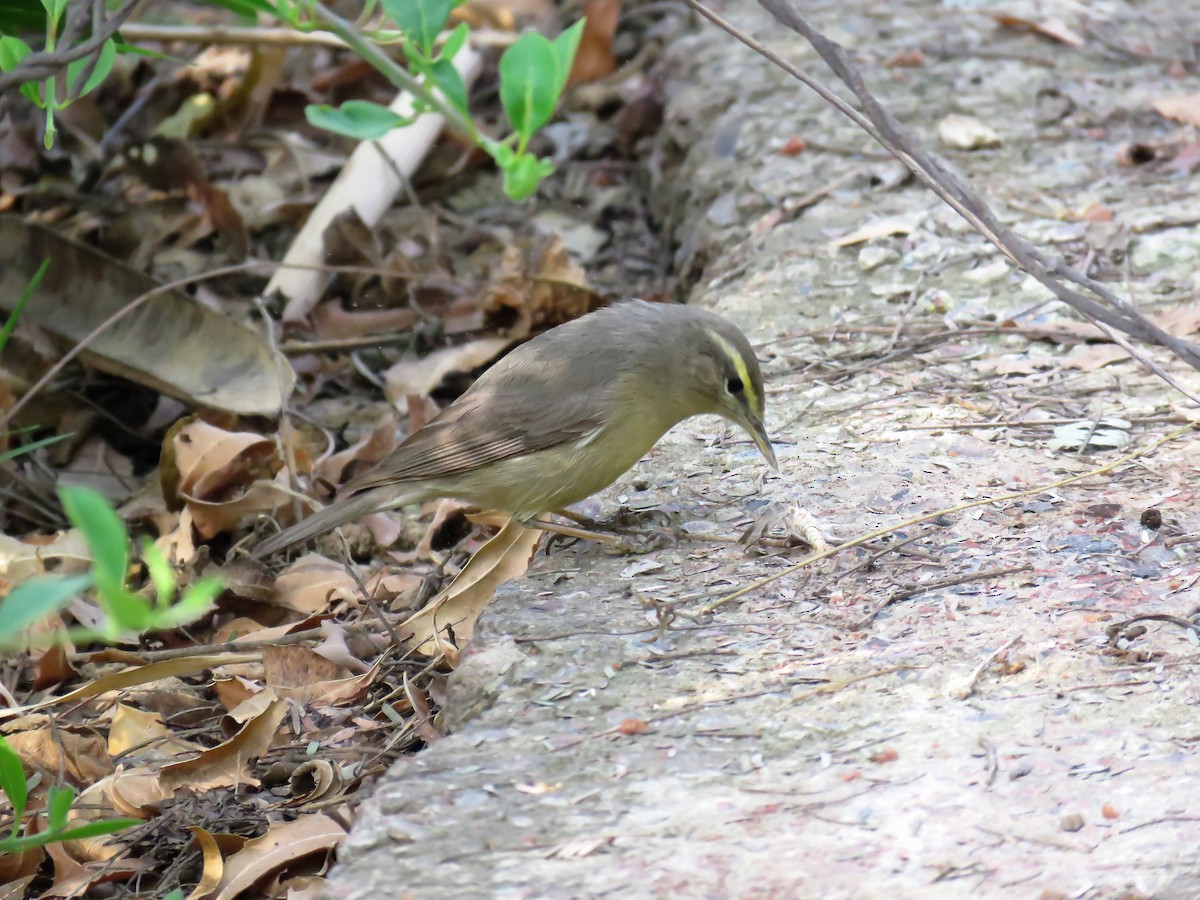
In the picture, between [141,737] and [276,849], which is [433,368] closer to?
[141,737]

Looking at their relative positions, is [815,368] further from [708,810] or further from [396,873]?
[396,873]

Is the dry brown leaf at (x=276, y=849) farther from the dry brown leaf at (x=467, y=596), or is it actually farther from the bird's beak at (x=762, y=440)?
the bird's beak at (x=762, y=440)

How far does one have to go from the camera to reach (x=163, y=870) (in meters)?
3.77

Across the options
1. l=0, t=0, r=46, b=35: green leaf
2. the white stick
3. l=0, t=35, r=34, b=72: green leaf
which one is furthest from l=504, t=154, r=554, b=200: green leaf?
A: the white stick

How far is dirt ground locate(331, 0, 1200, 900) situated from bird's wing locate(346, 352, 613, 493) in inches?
14.7

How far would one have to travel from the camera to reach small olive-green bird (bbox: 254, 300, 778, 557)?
4.90 metres

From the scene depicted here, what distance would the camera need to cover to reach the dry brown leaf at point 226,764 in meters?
4.04

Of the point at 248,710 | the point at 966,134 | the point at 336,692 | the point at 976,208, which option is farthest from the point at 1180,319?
the point at 248,710

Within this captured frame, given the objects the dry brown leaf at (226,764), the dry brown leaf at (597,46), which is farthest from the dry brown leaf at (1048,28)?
the dry brown leaf at (226,764)

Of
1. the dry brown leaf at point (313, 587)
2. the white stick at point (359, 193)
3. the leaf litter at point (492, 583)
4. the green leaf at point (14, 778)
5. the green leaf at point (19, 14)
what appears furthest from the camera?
the white stick at point (359, 193)

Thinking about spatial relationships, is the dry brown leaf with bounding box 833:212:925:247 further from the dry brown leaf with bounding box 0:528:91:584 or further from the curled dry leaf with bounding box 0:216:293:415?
the dry brown leaf with bounding box 0:528:91:584

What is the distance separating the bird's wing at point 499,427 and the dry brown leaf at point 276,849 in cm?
172

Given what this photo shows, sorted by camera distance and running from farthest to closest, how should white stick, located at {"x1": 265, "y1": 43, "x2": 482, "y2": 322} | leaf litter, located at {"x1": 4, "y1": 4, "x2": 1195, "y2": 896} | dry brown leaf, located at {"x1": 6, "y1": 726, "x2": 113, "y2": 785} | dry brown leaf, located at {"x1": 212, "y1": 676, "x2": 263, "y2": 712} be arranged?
white stick, located at {"x1": 265, "y1": 43, "x2": 482, "y2": 322} < dry brown leaf, located at {"x1": 212, "y1": 676, "x2": 263, "y2": 712} < dry brown leaf, located at {"x1": 6, "y1": 726, "x2": 113, "y2": 785} < leaf litter, located at {"x1": 4, "y1": 4, "x2": 1195, "y2": 896}

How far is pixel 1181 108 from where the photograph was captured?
24.2 feet
